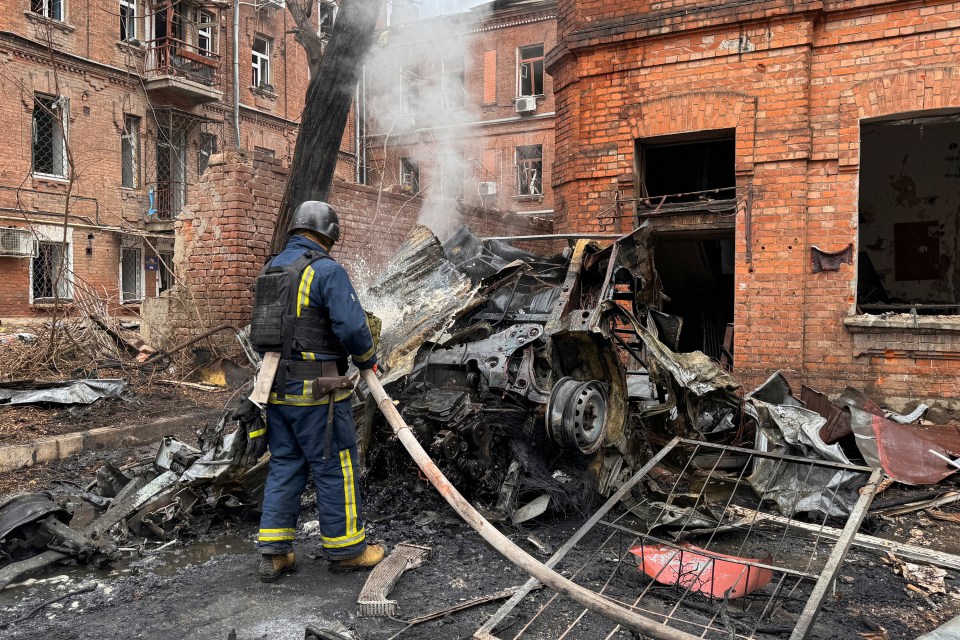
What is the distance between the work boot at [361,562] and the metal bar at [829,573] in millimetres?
2140

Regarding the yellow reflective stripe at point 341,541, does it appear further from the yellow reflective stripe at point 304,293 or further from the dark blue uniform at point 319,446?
the yellow reflective stripe at point 304,293

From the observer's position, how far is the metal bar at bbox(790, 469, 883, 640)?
104 inches

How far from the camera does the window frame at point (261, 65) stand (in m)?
23.0

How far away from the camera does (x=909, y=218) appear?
11.0 metres

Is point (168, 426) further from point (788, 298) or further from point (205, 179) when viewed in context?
point (788, 298)

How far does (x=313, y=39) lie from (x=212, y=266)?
135 inches

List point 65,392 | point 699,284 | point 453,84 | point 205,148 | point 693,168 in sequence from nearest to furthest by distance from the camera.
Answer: point 65,392 → point 693,168 → point 699,284 → point 205,148 → point 453,84

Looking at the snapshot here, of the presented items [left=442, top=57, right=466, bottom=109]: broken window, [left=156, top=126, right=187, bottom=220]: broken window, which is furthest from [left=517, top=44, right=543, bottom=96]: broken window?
[left=156, top=126, right=187, bottom=220]: broken window

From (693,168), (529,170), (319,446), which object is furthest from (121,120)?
(319,446)

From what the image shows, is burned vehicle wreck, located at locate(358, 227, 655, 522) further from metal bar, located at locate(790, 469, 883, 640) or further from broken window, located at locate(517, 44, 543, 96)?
broken window, located at locate(517, 44, 543, 96)

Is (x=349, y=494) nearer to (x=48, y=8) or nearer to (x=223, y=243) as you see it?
(x=223, y=243)

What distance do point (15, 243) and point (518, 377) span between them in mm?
15983

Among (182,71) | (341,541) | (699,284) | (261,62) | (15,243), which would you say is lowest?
(341,541)

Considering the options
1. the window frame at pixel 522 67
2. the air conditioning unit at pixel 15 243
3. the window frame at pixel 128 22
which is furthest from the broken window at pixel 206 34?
the window frame at pixel 522 67
